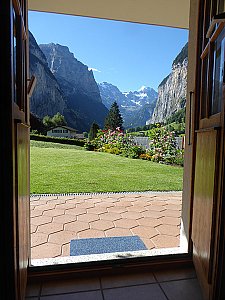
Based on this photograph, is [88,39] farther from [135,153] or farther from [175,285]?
[175,285]

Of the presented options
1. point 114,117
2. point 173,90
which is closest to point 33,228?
point 114,117

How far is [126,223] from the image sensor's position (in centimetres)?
247

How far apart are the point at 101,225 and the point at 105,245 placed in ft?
1.57

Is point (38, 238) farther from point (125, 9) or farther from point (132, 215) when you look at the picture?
point (125, 9)

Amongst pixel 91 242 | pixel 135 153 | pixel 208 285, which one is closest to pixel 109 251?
pixel 91 242

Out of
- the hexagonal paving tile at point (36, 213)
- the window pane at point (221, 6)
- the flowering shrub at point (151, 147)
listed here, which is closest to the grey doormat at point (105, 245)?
the hexagonal paving tile at point (36, 213)

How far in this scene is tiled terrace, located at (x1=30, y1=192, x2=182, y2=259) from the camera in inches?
79.8

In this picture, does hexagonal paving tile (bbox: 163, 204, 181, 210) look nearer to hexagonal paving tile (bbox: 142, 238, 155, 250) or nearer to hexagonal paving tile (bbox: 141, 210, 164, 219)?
hexagonal paving tile (bbox: 141, 210, 164, 219)

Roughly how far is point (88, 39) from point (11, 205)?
24.9m

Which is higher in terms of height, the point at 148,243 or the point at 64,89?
the point at 64,89

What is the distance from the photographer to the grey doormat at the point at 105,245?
6.03 ft

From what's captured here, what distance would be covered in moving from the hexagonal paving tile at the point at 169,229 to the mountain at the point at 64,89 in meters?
14.9

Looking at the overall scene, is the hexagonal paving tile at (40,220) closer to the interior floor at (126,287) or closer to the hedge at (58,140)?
the interior floor at (126,287)

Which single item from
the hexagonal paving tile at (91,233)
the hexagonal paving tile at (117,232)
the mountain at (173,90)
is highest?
the mountain at (173,90)
